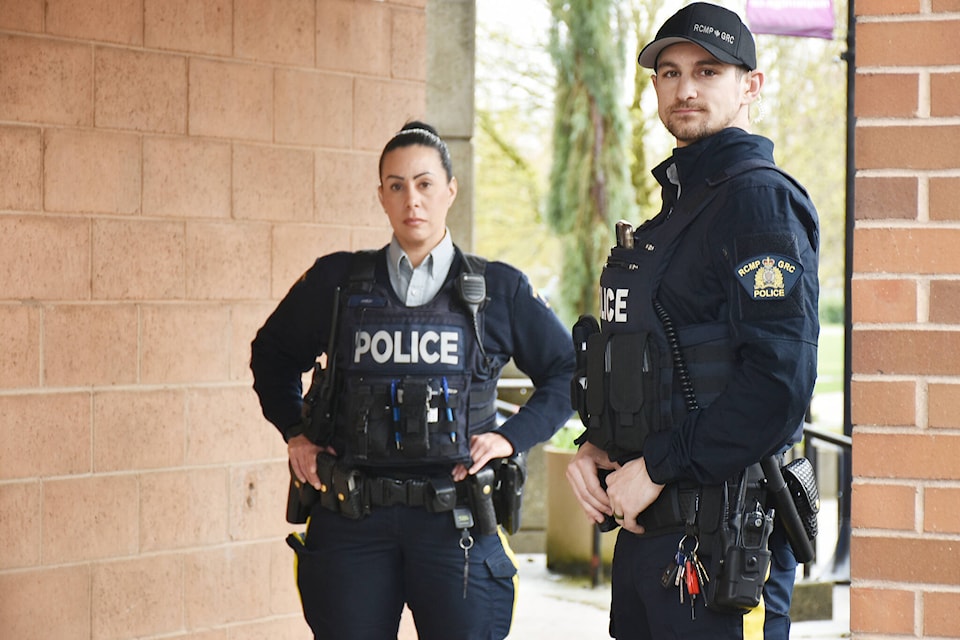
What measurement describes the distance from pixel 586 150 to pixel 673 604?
36.5 ft

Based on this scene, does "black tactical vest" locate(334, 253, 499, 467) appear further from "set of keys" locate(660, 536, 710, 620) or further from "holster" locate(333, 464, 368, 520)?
"set of keys" locate(660, 536, 710, 620)

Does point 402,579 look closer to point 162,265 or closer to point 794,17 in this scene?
point 162,265

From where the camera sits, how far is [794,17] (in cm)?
708

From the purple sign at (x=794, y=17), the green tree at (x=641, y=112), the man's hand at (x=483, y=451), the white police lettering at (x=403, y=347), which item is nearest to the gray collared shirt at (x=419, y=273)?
the white police lettering at (x=403, y=347)

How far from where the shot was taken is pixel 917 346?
6.72ft

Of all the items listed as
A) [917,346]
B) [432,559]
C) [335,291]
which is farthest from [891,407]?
[335,291]

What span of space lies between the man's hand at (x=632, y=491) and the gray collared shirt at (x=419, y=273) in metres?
1.14

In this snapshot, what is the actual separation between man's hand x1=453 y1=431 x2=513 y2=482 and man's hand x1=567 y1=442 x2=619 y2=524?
84cm

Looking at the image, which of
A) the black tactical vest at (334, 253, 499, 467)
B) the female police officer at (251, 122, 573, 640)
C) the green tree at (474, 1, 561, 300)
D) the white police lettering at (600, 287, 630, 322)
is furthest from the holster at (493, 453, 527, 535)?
the green tree at (474, 1, 561, 300)

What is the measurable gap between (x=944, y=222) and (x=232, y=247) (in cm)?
289

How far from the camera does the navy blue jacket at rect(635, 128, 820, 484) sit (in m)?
2.11

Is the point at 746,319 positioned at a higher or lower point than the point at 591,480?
higher

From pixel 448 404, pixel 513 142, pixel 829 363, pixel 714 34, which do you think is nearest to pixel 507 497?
pixel 448 404

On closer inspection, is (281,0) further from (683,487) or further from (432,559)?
(683,487)
